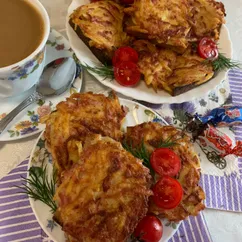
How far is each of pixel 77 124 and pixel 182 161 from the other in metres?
0.43

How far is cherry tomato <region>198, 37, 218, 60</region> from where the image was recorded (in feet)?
6.15

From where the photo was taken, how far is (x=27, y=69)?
1.57m

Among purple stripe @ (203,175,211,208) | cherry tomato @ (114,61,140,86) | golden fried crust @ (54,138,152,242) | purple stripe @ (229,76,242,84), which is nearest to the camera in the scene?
golden fried crust @ (54,138,152,242)

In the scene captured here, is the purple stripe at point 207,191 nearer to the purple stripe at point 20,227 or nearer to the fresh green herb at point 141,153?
the fresh green herb at point 141,153

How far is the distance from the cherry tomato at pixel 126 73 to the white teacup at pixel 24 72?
350 millimetres

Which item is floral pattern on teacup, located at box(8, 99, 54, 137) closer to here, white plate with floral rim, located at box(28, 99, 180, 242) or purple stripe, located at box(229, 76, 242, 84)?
white plate with floral rim, located at box(28, 99, 180, 242)

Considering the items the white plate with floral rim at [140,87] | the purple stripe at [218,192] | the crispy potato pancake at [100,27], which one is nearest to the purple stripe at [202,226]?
the purple stripe at [218,192]

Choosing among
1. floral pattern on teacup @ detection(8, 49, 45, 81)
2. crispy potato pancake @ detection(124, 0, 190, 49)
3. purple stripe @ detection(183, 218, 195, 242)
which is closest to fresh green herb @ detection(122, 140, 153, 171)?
purple stripe @ detection(183, 218, 195, 242)

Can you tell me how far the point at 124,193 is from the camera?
1.29 metres

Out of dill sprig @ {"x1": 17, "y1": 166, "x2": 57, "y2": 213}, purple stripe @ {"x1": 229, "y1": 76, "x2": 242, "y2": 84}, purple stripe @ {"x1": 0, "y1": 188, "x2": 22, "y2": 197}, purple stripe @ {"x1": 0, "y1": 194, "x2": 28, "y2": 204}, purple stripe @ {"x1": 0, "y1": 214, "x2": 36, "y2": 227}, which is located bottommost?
purple stripe @ {"x1": 0, "y1": 214, "x2": 36, "y2": 227}

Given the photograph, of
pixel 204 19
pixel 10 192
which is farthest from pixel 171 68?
pixel 10 192

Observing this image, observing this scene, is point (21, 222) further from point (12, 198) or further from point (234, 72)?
point (234, 72)

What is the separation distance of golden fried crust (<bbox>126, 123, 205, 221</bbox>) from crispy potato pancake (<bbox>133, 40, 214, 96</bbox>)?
312 millimetres

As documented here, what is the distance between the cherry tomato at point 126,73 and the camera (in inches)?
69.8
